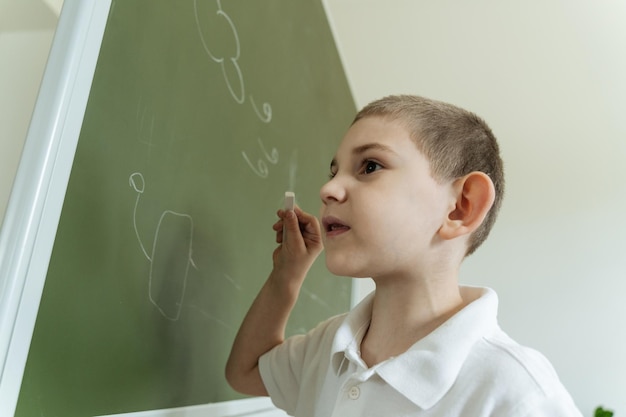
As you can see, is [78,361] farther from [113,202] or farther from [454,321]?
[454,321]

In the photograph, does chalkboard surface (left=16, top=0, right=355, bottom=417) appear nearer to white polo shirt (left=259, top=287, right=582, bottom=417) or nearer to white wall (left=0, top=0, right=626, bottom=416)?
white polo shirt (left=259, top=287, right=582, bottom=417)

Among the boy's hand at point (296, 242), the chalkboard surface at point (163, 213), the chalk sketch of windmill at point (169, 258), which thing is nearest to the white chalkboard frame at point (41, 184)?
the chalkboard surface at point (163, 213)

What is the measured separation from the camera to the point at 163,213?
739mm

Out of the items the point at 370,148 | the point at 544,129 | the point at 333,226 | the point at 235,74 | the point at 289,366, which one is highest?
the point at 544,129

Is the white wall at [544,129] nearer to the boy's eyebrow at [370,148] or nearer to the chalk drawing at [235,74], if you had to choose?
the chalk drawing at [235,74]

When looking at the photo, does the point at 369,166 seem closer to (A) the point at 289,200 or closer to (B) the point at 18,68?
(A) the point at 289,200

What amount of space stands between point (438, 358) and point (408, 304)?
0.39ft

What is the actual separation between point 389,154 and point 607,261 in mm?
2222

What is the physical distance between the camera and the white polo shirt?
23.5 inches

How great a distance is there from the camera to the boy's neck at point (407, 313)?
0.75m

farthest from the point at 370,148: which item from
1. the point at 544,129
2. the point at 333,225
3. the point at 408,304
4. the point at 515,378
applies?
the point at 544,129

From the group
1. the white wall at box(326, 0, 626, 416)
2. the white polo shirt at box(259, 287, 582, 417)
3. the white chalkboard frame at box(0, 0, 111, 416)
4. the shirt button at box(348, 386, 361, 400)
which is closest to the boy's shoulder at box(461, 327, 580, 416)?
the white polo shirt at box(259, 287, 582, 417)

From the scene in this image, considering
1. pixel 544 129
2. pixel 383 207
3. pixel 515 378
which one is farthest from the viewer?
pixel 544 129

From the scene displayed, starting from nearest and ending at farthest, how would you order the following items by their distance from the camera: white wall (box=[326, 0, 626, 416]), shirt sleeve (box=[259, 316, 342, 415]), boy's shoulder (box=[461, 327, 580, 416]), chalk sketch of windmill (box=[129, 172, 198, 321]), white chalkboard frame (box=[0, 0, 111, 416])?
white chalkboard frame (box=[0, 0, 111, 416])
boy's shoulder (box=[461, 327, 580, 416])
chalk sketch of windmill (box=[129, 172, 198, 321])
shirt sleeve (box=[259, 316, 342, 415])
white wall (box=[326, 0, 626, 416])
